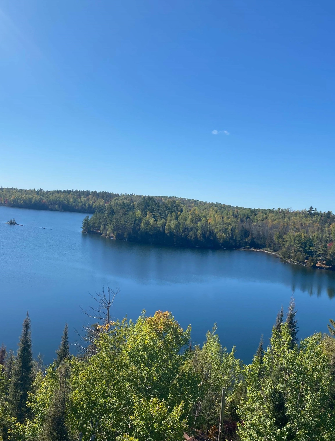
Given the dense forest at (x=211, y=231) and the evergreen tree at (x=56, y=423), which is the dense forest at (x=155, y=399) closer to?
the evergreen tree at (x=56, y=423)

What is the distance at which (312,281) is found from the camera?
77.6m

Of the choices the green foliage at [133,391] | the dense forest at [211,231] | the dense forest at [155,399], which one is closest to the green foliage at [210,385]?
the dense forest at [155,399]

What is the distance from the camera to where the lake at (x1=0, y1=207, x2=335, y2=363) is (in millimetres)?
39656

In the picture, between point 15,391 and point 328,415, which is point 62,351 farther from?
point 328,415

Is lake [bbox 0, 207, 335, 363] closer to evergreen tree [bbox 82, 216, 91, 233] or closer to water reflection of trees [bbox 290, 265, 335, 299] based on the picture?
water reflection of trees [bbox 290, 265, 335, 299]

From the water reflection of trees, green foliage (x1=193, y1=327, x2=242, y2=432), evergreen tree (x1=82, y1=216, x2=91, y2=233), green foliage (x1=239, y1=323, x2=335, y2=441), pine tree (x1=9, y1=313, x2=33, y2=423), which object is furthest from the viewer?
evergreen tree (x1=82, y1=216, x2=91, y2=233)

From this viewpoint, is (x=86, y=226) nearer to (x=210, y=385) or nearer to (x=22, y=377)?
(x=22, y=377)

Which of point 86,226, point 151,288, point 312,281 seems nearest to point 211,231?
point 86,226

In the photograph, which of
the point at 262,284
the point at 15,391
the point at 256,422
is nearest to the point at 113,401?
the point at 256,422

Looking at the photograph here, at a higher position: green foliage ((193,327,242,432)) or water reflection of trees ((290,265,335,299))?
green foliage ((193,327,242,432))

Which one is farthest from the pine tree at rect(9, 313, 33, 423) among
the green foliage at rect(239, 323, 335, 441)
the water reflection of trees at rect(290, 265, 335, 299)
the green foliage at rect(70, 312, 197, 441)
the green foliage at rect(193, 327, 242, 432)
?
the water reflection of trees at rect(290, 265, 335, 299)

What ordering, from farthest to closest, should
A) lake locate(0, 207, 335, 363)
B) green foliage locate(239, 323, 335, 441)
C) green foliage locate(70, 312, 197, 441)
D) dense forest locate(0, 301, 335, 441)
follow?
1. lake locate(0, 207, 335, 363)
2. green foliage locate(239, 323, 335, 441)
3. dense forest locate(0, 301, 335, 441)
4. green foliage locate(70, 312, 197, 441)

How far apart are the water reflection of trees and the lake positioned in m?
0.24

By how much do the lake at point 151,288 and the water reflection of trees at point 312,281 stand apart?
237 millimetres
